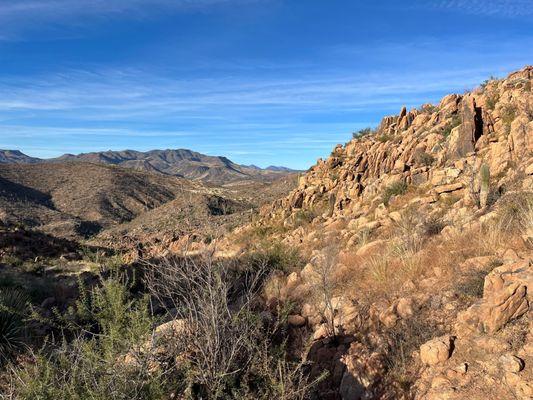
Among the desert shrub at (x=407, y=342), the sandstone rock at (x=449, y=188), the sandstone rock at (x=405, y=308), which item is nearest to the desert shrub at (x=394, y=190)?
the sandstone rock at (x=449, y=188)

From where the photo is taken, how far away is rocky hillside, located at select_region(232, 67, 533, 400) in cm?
495

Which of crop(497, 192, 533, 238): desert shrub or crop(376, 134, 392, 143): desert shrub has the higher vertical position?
crop(376, 134, 392, 143): desert shrub

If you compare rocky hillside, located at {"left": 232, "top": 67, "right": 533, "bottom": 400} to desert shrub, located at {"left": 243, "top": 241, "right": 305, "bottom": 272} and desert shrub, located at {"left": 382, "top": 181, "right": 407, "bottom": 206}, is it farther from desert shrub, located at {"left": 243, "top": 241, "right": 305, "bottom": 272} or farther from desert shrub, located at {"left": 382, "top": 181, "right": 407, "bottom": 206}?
desert shrub, located at {"left": 243, "top": 241, "right": 305, "bottom": 272}

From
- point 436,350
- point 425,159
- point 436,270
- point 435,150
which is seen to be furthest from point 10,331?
point 435,150

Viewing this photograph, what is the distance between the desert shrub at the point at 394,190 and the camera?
543 inches

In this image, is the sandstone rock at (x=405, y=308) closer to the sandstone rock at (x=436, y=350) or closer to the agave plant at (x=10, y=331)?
the sandstone rock at (x=436, y=350)

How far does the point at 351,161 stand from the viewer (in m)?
18.8

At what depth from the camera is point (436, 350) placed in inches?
200

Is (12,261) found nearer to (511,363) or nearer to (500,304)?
(500,304)

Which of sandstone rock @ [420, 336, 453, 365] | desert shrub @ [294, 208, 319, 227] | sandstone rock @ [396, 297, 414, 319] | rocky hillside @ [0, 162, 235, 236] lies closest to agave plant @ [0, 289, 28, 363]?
sandstone rock @ [396, 297, 414, 319]

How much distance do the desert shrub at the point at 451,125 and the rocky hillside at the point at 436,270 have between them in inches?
2.7

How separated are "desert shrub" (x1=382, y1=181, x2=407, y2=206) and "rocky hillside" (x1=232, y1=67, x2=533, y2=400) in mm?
36

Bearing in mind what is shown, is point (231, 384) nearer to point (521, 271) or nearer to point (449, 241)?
point (521, 271)

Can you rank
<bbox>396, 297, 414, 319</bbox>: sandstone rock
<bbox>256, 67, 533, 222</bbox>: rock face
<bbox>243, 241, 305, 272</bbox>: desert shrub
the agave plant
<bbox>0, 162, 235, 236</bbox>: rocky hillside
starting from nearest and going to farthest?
<bbox>396, 297, 414, 319</bbox>: sandstone rock → the agave plant → <bbox>243, 241, 305, 272</bbox>: desert shrub → <bbox>256, 67, 533, 222</bbox>: rock face → <bbox>0, 162, 235, 236</bbox>: rocky hillside
